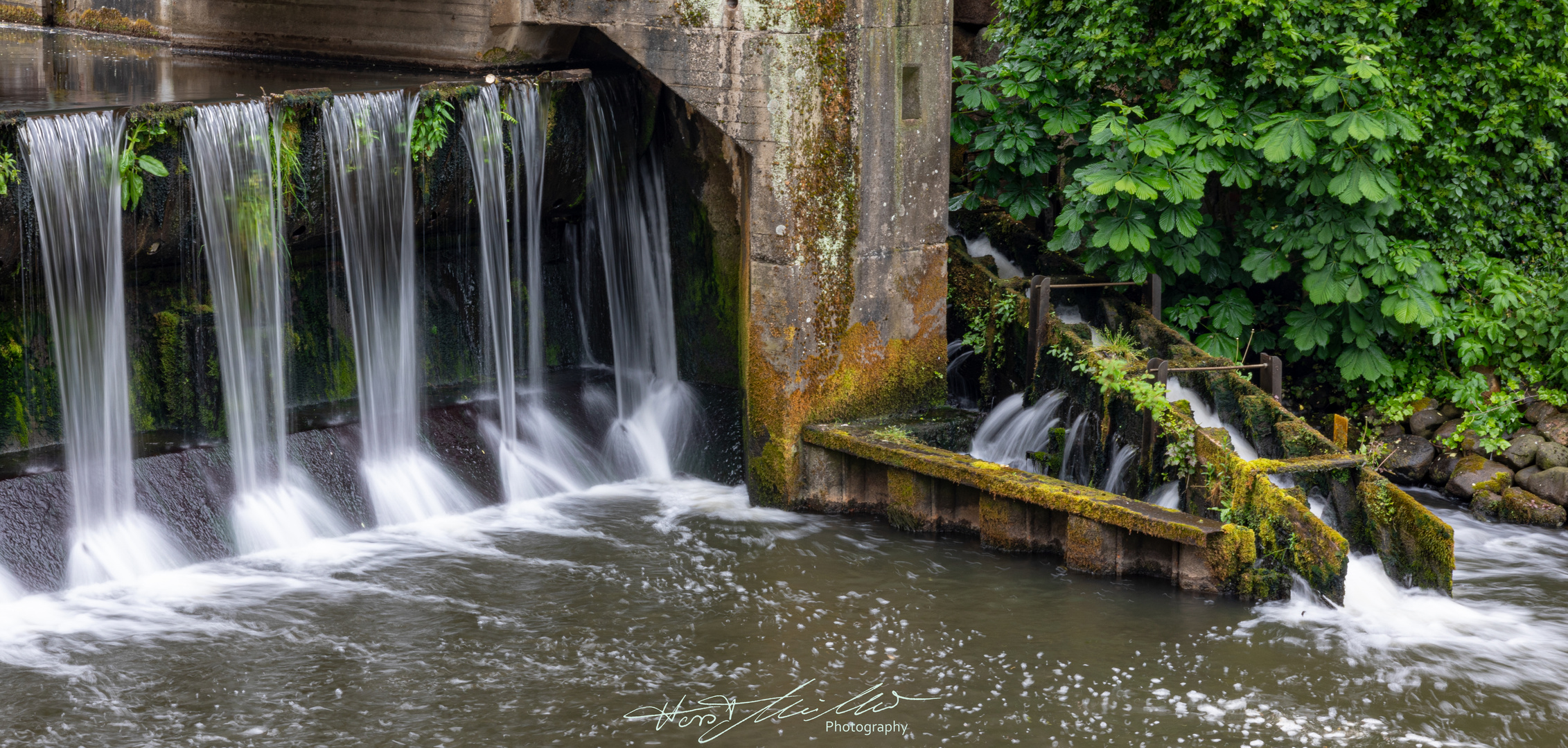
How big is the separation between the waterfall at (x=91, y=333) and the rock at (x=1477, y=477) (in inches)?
370

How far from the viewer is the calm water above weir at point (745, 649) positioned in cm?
718

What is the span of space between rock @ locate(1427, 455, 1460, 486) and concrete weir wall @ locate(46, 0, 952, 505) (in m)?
4.12

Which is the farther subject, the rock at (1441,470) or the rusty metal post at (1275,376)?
the rock at (1441,470)

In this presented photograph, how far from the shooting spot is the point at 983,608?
8.66 m

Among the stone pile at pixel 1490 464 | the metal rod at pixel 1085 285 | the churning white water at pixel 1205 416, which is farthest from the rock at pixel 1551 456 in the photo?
Result: the metal rod at pixel 1085 285

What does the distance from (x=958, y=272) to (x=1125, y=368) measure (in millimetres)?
2160

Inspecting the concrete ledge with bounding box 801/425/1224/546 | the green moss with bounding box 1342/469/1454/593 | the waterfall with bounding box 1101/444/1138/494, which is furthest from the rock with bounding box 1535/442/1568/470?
the concrete ledge with bounding box 801/425/1224/546

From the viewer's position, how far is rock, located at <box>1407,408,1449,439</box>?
11469mm

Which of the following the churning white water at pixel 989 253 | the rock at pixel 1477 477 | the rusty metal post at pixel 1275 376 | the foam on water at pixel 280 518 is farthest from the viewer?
the churning white water at pixel 989 253

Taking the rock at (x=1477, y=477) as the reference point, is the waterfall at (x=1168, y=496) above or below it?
above

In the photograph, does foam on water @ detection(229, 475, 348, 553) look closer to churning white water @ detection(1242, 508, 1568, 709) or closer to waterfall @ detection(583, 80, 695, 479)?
waterfall @ detection(583, 80, 695, 479)

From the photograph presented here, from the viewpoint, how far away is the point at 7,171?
8578 millimetres

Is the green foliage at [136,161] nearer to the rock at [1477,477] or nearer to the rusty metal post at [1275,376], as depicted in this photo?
the rusty metal post at [1275,376]

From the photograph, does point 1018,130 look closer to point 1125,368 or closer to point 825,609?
point 1125,368
